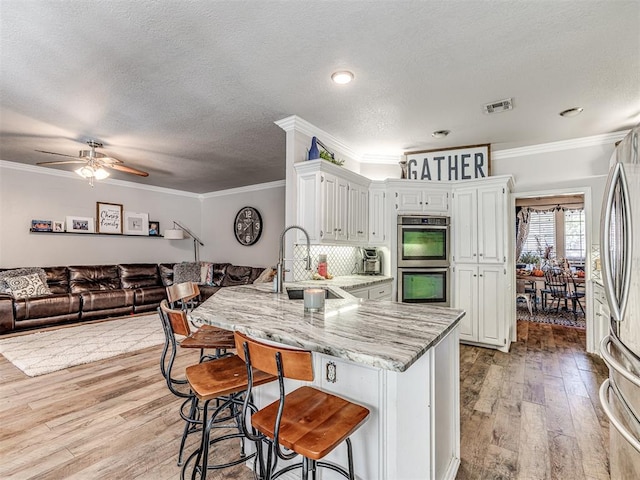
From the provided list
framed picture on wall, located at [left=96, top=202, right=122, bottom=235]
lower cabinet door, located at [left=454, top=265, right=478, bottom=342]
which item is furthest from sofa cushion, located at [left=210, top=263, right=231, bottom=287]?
lower cabinet door, located at [left=454, top=265, right=478, bottom=342]

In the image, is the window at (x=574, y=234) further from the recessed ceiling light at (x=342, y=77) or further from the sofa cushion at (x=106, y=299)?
the sofa cushion at (x=106, y=299)

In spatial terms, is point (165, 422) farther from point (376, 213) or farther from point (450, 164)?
point (450, 164)

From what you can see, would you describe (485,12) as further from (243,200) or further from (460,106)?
(243,200)

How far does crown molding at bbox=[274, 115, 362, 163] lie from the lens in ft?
11.2

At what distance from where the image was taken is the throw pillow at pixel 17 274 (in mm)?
4746

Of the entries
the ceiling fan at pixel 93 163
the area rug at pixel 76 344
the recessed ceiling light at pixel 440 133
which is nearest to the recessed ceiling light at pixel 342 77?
the recessed ceiling light at pixel 440 133

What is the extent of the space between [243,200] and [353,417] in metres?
6.62

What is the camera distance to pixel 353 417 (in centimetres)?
120

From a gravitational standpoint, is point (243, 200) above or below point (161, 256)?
above

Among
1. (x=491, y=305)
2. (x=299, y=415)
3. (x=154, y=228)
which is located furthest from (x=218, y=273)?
(x=299, y=415)

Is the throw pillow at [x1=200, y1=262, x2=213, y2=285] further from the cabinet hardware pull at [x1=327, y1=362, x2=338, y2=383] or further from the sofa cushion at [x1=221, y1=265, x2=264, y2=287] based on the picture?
the cabinet hardware pull at [x1=327, y1=362, x2=338, y2=383]

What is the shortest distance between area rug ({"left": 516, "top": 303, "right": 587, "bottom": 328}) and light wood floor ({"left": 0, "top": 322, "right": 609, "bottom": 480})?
2127 mm

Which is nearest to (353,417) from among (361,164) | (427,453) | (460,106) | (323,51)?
(427,453)

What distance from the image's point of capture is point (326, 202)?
3.44 metres
